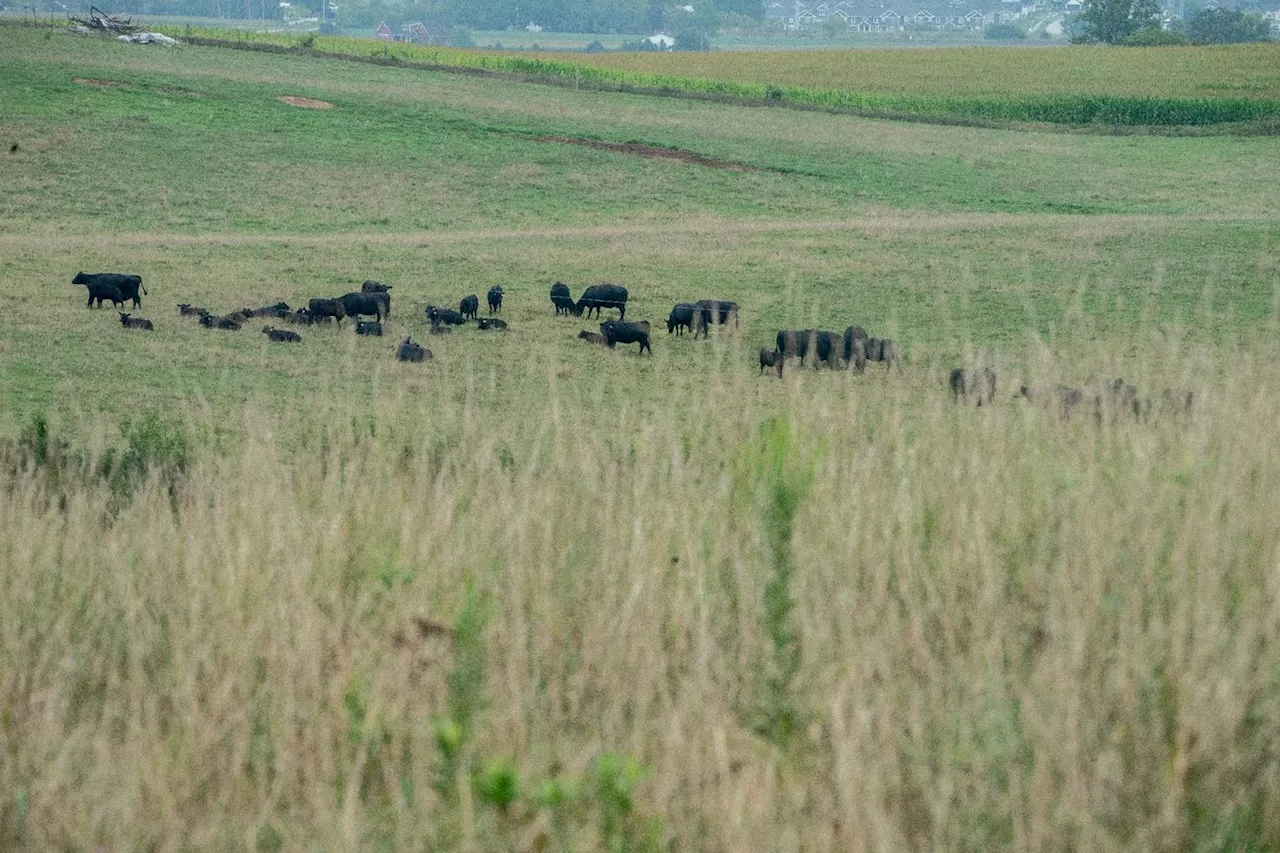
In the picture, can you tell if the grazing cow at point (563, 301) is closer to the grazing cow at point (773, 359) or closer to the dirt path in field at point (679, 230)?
the grazing cow at point (773, 359)

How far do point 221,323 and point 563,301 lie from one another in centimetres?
578

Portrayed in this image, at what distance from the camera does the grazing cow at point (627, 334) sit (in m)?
23.2

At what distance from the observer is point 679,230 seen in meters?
37.8

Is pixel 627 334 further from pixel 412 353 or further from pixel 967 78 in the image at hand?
pixel 967 78

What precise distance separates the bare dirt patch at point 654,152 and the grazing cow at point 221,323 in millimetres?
26427

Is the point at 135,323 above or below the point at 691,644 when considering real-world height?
below

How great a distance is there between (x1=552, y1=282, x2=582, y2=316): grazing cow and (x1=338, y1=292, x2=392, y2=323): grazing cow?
298 cm

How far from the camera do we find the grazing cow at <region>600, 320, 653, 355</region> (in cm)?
2316

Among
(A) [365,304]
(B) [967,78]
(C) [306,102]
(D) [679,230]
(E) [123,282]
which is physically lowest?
(A) [365,304]

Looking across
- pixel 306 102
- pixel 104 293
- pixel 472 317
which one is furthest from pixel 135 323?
pixel 306 102

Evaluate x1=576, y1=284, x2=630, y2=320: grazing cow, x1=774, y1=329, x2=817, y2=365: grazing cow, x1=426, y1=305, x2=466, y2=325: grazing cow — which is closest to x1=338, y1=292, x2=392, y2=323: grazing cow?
x1=426, y1=305, x2=466, y2=325: grazing cow

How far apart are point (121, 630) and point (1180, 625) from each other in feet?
10.5

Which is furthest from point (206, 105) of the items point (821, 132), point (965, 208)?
point (965, 208)

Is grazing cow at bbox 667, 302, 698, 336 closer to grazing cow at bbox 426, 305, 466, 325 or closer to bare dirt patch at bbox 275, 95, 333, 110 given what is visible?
grazing cow at bbox 426, 305, 466, 325
